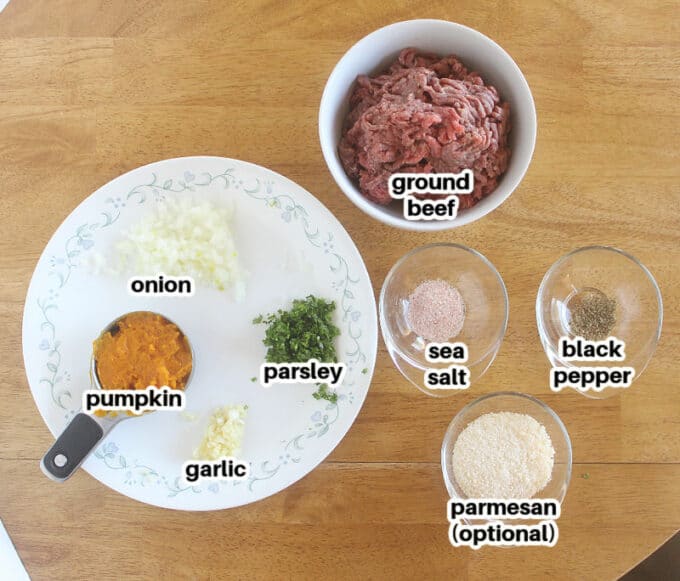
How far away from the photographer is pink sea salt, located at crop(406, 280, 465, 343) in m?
1.45

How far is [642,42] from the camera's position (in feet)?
4.68

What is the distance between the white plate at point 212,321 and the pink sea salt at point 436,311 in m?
0.13

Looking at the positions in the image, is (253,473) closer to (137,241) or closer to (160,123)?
(137,241)

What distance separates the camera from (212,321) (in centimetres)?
142

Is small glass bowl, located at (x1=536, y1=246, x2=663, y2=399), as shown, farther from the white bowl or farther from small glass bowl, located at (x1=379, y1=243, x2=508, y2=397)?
the white bowl

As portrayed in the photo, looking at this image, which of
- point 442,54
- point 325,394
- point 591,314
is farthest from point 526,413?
point 442,54

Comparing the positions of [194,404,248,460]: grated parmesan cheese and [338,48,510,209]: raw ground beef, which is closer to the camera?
[338,48,510,209]: raw ground beef

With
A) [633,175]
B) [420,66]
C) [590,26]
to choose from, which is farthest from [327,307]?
[590,26]

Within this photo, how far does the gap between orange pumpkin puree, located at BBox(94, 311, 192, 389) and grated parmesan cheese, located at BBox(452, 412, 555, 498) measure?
25.0 inches

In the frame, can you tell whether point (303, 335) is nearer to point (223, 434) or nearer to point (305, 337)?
point (305, 337)

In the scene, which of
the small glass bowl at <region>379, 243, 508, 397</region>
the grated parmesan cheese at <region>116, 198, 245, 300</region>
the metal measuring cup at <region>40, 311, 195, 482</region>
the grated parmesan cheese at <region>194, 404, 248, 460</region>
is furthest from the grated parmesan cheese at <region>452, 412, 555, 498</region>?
the metal measuring cup at <region>40, 311, 195, 482</region>

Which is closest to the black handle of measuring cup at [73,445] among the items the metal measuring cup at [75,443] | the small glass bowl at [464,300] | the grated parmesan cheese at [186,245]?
the metal measuring cup at [75,443]

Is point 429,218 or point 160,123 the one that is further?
point 160,123

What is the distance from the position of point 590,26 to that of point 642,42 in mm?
121
